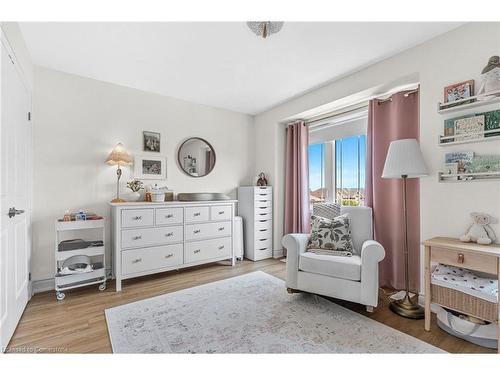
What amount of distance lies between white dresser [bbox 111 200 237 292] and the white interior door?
77 centimetres

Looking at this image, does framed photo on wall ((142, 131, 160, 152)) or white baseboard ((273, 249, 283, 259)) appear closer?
framed photo on wall ((142, 131, 160, 152))

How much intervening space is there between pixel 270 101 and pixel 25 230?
3.22m

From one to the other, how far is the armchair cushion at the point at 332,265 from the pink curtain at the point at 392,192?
24.0 inches

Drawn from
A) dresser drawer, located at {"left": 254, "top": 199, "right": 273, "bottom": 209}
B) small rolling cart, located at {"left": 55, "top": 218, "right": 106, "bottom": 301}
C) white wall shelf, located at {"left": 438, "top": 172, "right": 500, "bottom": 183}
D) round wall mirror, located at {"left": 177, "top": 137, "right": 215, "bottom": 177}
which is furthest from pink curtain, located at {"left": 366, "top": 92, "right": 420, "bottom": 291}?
small rolling cart, located at {"left": 55, "top": 218, "right": 106, "bottom": 301}

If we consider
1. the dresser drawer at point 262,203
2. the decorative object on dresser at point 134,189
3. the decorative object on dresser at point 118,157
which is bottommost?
the dresser drawer at point 262,203

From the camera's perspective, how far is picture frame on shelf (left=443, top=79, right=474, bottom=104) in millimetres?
1900

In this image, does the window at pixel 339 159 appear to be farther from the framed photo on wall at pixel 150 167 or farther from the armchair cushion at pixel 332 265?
the framed photo on wall at pixel 150 167

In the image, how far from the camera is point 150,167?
10.8 feet

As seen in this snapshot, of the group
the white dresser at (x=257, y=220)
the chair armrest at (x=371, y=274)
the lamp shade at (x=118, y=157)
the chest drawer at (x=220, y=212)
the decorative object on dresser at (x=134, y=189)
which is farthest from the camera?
the white dresser at (x=257, y=220)

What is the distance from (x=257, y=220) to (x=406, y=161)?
219cm

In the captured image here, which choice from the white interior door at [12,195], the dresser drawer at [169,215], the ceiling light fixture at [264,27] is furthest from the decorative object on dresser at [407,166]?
the white interior door at [12,195]

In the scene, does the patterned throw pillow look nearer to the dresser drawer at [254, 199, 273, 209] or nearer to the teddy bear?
the teddy bear

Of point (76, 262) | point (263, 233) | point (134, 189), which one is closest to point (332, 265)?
point (263, 233)

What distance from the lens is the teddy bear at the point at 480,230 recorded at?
1.78 metres
